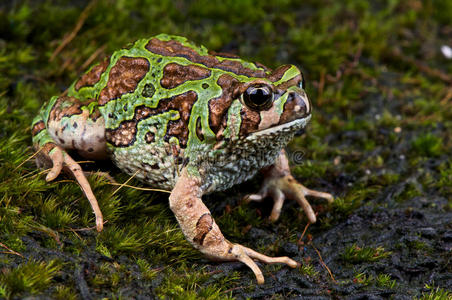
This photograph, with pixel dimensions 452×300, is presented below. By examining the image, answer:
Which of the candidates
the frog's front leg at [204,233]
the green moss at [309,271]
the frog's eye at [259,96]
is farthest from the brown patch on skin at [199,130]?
the green moss at [309,271]

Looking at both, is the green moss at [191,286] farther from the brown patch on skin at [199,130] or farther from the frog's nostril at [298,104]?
the frog's nostril at [298,104]

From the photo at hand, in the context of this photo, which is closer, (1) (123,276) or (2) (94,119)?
(1) (123,276)

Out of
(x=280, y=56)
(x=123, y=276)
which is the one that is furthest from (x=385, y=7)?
(x=123, y=276)

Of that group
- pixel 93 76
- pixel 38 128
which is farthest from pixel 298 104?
pixel 38 128

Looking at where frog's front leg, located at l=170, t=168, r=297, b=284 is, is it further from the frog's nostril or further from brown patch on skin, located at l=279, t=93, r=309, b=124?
the frog's nostril

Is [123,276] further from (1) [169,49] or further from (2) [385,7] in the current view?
(2) [385,7]

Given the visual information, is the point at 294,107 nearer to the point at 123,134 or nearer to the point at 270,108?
the point at 270,108

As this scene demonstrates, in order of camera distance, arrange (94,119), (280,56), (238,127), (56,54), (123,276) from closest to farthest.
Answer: (123,276)
(238,127)
(94,119)
(56,54)
(280,56)
